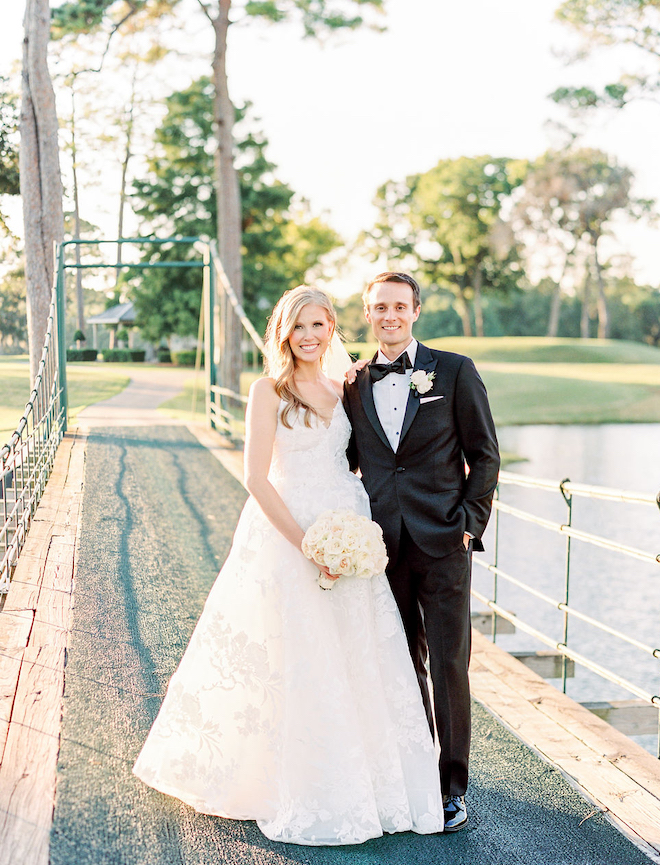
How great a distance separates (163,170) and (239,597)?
21752mm

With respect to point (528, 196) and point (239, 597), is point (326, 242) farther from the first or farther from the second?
point (239, 597)

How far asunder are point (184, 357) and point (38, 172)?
3.42 m

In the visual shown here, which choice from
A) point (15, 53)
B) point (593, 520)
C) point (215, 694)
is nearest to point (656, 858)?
point (215, 694)

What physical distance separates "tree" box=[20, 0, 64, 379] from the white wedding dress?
7210mm

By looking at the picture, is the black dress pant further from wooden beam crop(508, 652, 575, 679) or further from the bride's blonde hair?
wooden beam crop(508, 652, 575, 679)

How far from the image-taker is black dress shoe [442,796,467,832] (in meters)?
2.29

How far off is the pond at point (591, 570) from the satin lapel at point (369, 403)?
17.8 ft

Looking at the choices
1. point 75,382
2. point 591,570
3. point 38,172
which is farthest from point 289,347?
point 591,570

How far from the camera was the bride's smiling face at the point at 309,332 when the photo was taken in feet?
7.80

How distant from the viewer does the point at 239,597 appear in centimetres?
239

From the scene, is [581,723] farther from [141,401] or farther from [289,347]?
[141,401]

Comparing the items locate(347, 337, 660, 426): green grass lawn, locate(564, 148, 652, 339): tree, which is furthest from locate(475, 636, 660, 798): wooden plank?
locate(564, 148, 652, 339): tree

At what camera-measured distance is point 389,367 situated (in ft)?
7.88

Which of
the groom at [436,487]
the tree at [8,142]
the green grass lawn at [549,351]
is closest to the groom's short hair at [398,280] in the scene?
the groom at [436,487]
